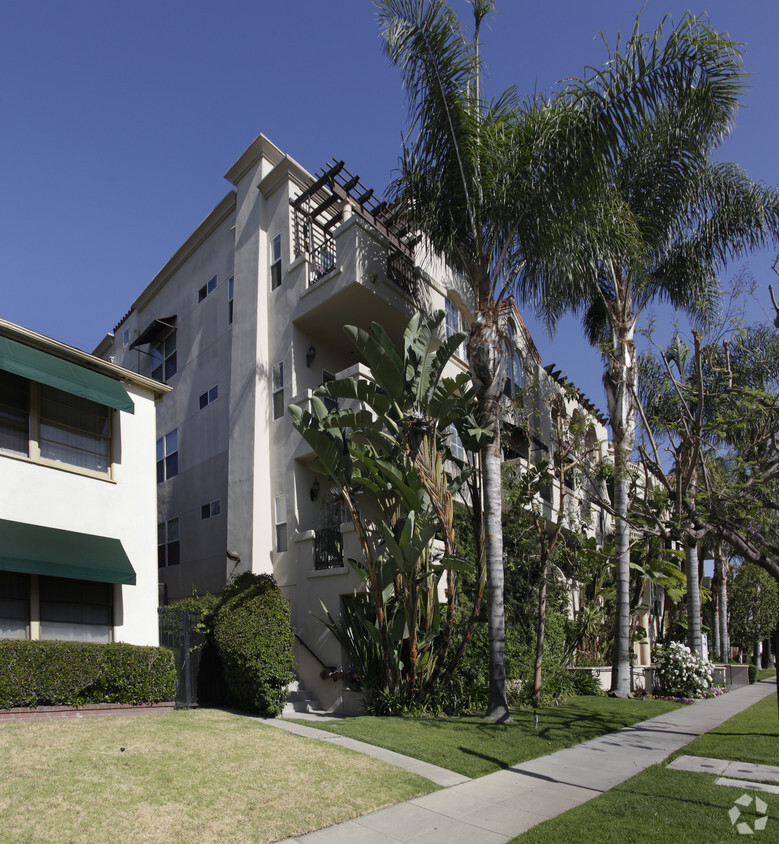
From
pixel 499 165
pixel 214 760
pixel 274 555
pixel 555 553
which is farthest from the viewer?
pixel 555 553

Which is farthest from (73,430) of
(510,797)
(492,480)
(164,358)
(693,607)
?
(693,607)

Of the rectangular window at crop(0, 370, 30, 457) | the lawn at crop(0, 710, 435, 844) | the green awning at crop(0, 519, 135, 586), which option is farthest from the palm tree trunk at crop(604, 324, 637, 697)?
the rectangular window at crop(0, 370, 30, 457)

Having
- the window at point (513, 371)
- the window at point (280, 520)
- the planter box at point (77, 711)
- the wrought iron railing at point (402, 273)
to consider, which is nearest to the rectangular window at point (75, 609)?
the planter box at point (77, 711)

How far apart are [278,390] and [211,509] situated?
13.3 ft

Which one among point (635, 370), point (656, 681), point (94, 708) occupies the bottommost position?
point (656, 681)

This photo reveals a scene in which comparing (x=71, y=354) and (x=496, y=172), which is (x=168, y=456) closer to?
(x=71, y=354)

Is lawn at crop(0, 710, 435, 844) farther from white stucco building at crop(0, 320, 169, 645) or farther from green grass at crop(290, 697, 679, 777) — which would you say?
white stucco building at crop(0, 320, 169, 645)

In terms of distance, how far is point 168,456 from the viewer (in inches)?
874

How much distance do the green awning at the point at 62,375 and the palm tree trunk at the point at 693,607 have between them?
608 inches

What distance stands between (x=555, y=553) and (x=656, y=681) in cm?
428

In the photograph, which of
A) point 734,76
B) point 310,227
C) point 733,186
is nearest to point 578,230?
point 734,76

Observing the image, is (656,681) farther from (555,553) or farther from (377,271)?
(377,271)

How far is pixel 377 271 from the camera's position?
1714 centimetres

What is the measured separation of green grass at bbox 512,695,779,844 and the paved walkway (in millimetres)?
275
